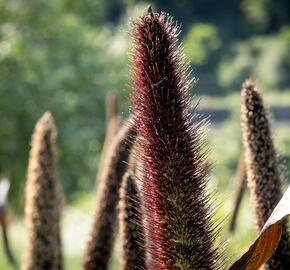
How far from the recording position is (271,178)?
2.12m

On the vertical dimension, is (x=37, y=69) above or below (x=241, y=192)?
above

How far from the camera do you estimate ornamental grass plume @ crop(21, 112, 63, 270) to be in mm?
2664

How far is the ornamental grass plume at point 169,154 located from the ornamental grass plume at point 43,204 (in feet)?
3.36

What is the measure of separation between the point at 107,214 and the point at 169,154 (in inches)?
49.9

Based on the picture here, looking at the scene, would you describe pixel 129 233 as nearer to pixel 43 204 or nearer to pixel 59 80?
pixel 43 204

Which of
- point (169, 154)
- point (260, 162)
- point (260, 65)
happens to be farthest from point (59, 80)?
point (260, 65)

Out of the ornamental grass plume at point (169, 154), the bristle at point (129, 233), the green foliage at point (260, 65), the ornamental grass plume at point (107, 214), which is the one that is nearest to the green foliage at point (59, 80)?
the ornamental grass plume at point (107, 214)

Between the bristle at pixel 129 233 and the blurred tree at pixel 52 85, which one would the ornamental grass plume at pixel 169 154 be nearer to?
the bristle at pixel 129 233

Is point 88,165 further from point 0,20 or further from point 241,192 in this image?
point 241,192

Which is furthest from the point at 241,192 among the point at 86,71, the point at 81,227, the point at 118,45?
the point at 118,45

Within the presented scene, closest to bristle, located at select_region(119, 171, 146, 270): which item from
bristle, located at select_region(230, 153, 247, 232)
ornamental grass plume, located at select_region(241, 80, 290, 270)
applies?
ornamental grass plume, located at select_region(241, 80, 290, 270)

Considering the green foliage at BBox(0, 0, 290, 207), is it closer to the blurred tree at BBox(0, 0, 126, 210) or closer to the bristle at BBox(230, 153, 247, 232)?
the blurred tree at BBox(0, 0, 126, 210)

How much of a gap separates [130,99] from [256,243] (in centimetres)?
38

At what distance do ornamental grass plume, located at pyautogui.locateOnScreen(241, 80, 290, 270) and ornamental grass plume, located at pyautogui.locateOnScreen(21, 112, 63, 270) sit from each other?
0.78 m
